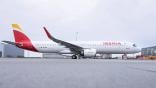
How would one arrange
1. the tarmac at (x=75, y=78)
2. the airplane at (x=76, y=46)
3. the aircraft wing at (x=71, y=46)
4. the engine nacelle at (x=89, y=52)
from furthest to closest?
the airplane at (x=76, y=46), the aircraft wing at (x=71, y=46), the engine nacelle at (x=89, y=52), the tarmac at (x=75, y=78)

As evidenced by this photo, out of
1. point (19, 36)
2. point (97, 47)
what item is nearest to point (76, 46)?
point (97, 47)

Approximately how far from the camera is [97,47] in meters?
54.1

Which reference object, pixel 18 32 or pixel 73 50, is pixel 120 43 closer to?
pixel 73 50

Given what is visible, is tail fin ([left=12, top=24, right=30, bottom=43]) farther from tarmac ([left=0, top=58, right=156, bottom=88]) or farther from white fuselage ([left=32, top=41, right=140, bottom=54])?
tarmac ([left=0, top=58, right=156, bottom=88])

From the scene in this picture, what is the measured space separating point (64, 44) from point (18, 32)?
8.87 meters

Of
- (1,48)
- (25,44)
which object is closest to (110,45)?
(25,44)

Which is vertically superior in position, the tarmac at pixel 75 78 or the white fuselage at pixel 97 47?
the white fuselage at pixel 97 47

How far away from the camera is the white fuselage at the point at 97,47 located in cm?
5416

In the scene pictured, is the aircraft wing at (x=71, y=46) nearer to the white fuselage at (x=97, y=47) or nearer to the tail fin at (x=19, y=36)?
the white fuselage at (x=97, y=47)

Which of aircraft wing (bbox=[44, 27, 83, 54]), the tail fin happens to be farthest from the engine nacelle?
the tail fin

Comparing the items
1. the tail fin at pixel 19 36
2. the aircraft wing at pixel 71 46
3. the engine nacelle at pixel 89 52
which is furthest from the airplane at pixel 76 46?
the engine nacelle at pixel 89 52

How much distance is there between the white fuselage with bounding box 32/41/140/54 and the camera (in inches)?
2132

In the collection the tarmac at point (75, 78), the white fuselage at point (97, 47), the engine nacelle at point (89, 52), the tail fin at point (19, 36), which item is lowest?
the tarmac at point (75, 78)

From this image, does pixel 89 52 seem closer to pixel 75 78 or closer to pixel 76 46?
pixel 76 46
